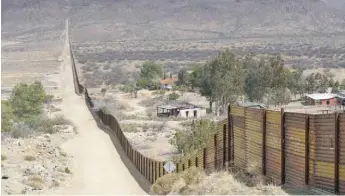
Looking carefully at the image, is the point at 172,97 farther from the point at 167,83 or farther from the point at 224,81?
the point at 167,83

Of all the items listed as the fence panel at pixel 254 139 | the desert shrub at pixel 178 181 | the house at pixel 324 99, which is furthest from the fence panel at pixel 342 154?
the house at pixel 324 99

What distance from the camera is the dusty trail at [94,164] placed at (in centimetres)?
3145

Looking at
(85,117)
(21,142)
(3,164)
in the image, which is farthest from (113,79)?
(3,164)

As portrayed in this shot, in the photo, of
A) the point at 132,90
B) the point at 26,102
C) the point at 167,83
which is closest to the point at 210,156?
the point at 26,102

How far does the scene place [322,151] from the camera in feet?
54.9

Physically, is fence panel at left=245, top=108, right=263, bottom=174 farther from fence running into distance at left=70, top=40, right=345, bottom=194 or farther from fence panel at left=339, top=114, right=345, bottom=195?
fence panel at left=339, top=114, right=345, bottom=195

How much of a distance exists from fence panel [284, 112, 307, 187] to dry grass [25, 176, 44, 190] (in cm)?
1735

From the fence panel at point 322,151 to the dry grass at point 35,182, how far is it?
61.1ft

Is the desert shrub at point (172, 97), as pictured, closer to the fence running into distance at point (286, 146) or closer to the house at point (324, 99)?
the house at point (324, 99)

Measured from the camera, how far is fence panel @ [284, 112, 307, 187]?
17188 millimetres

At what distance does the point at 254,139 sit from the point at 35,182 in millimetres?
15987

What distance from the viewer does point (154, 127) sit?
6350 cm

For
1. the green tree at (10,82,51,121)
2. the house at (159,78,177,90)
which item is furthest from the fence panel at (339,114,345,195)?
the house at (159,78,177,90)

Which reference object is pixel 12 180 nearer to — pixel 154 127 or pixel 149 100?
pixel 154 127
